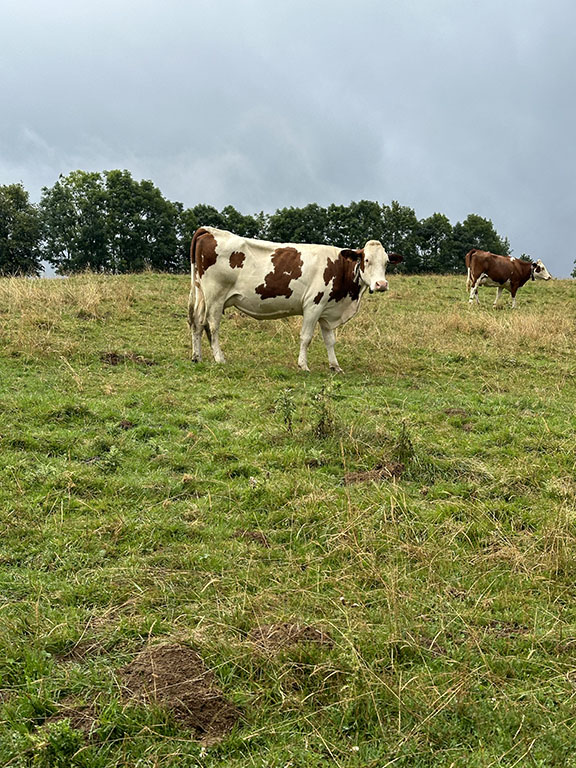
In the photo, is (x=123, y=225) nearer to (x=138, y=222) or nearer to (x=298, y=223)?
(x=138, y=222)

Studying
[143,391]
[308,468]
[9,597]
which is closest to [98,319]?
[143,391]

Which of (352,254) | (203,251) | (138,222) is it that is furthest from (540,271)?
(138,222)

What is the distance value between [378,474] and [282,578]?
6.84ft

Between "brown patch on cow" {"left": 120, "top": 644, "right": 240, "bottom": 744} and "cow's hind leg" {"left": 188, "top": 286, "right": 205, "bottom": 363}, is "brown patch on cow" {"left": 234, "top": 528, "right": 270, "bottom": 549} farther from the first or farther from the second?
"cow's hind leg" {"left": 188, "top": 286, "right": 205, "bottom": 363}

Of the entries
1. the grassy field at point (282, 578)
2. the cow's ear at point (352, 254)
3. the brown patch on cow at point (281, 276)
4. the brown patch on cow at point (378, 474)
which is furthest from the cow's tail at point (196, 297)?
the brown patch on cow at point (378, 474)

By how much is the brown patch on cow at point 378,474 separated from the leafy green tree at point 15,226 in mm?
46957

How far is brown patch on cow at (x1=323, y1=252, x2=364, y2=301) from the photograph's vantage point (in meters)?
11.5

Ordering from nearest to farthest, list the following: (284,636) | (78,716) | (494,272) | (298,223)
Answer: (78,716)
(284,636)
(494,272)
(298,223)

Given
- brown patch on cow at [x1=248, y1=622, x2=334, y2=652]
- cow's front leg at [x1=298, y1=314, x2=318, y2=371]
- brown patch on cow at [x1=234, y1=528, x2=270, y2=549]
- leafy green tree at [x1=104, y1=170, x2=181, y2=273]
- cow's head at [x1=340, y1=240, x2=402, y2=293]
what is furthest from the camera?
leafy green tree at [x1=104, y1=170, x2=181, y2=273]

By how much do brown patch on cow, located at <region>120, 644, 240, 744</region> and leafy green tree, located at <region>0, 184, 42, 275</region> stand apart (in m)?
48.9

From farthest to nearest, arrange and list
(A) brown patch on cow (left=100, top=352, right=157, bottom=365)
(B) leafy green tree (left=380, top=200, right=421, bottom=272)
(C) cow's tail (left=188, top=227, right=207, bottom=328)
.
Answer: (B) leafy green tree (left=380, top=200, right=421, bottom=272) → (C) cow's tail (left=188, top=227, right=207, bottom=328) → (A) brown patch on cow (left=100, top=352, right=157, bottom=365)

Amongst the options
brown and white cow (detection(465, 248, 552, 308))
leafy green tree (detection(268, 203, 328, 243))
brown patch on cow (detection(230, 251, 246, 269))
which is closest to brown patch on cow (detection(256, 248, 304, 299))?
brown patch on cow (detection(230, 251, 246, 269))

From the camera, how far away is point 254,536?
181 inches

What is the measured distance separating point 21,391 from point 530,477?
6870 millimetres
